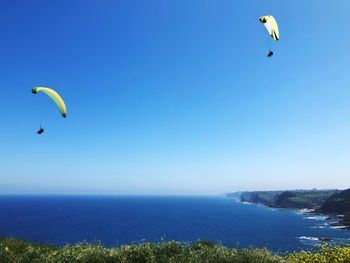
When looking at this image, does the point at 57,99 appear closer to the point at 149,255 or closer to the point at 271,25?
the point at 149,255

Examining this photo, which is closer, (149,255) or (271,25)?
A: (149,255)

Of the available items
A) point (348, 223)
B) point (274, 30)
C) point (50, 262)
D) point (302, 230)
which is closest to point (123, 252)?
point (50, 262)

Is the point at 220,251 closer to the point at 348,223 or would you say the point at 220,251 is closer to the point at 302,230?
the point at 302,230

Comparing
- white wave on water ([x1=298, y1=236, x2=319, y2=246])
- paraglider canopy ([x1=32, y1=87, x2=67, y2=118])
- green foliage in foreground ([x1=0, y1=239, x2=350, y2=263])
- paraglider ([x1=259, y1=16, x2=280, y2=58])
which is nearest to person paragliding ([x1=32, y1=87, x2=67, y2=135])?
paraglider canopy ([x1=32, y1=87, x2=67, y2=118])

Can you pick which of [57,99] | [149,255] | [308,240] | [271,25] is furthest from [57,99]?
[308,240]

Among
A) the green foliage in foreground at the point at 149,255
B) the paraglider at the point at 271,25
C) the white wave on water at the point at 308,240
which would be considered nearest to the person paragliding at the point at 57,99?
the green foliage in foreground at the point at 149,255

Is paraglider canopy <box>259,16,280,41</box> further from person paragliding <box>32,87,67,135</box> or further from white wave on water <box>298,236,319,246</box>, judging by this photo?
white wave on water <box>298,236,319,246</box>

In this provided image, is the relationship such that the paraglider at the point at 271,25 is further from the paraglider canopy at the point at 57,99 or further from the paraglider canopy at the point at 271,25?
the paraglider canopy at the point at 57,99

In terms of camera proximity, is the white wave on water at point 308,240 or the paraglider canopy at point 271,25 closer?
the paraglider canopy at point 271,25
